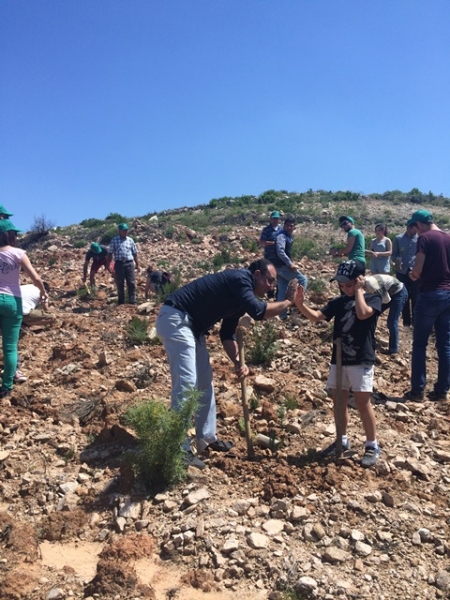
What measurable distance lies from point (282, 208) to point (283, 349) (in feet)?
66.0

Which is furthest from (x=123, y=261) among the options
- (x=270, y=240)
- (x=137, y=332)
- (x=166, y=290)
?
(x=270, y=240)

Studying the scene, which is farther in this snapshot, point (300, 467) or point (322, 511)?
point (300, 467)

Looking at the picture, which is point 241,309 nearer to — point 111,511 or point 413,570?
point 111,511

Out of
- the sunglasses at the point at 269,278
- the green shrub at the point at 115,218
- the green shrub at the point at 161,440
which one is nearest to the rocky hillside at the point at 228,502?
the green shrub at the point at 161,440

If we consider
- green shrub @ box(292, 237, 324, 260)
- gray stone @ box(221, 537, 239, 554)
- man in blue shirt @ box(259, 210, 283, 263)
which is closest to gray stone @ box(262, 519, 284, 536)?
gray stone @ box(221, 537, 239, 554)

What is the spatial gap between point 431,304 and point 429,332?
0.28 m

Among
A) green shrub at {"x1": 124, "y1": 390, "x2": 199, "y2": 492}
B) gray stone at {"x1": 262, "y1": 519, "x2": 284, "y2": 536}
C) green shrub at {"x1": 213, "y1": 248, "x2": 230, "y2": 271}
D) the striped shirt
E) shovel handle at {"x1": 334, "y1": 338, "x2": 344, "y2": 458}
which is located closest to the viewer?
gray stone at {"x1": 262, "y1": 519, "x2": 284, "y2": 536}

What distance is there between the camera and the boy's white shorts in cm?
390

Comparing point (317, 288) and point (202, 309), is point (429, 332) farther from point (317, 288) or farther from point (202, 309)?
point (317, 288)

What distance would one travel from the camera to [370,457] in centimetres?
393

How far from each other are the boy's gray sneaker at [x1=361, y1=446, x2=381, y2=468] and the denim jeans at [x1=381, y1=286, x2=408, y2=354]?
106 inches

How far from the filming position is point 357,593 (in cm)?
282

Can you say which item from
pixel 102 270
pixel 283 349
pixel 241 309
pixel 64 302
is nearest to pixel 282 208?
pixel 102 270

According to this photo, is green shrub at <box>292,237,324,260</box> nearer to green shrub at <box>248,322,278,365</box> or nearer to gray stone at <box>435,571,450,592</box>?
green shrub at <box>248,322,278,365</box>
